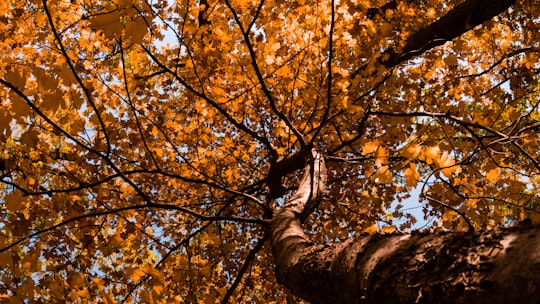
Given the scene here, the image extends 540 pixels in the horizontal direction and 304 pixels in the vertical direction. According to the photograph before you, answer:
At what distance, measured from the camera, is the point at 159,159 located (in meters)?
4.59

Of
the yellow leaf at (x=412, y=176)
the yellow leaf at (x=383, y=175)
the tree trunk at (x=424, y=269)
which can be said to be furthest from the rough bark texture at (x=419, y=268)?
the yellow leaf at (x=412, y=176)

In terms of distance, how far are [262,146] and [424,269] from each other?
4650mm

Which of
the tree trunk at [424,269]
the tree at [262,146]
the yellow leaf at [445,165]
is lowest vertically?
the tree trunk at [424,269]

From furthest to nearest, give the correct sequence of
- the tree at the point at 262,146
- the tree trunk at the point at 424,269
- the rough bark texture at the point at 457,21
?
the rough bark texture at the point at 457,21
the tree at the point at 262,146
the tree trunk at the point at 424,269

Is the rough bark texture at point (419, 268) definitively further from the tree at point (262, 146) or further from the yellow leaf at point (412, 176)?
the yellow leaf at point (412, 176)

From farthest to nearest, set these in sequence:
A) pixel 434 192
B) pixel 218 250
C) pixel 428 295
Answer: pixel 218 250, pixel 434 192, pixel 428 295

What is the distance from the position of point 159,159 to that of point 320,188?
236 centimetres

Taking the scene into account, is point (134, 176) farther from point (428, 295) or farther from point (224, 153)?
point (428, 295)

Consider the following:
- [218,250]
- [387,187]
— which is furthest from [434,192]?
[218,250]

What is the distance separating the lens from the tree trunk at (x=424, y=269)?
31.4 inches

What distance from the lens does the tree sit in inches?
69.2

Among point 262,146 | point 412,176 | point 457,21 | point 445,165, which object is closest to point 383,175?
point 412,176

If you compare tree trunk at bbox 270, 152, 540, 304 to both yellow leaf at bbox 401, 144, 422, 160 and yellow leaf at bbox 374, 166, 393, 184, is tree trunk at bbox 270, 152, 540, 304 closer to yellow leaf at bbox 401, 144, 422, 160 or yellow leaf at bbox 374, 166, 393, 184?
yellow leaf at bbox 374, 166, 393, 184

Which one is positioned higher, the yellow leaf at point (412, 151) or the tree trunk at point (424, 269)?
the yellow leaf at point (412, 151)
